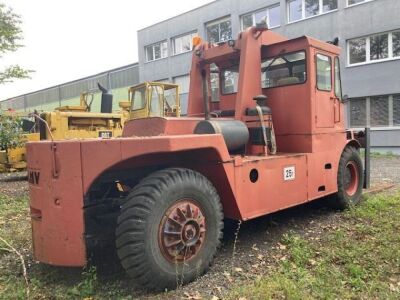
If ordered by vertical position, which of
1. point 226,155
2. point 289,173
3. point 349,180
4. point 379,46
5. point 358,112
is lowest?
point 349,180

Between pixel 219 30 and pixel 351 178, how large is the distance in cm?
2045

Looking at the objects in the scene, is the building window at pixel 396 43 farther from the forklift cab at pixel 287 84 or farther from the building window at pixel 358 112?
the forklift cab at pixel 287 84

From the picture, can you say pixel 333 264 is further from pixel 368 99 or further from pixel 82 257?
pixel 368 99

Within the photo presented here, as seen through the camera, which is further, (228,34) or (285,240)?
(228,34)

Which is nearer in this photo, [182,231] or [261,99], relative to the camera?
[182,231]

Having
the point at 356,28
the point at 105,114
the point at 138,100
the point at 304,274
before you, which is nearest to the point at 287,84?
the point at 304,274

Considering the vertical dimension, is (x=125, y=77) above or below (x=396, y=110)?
above

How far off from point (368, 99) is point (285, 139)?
1506 centimetres

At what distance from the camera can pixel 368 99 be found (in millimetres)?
19344

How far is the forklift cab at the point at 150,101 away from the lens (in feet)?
34.3

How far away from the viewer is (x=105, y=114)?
12.1m

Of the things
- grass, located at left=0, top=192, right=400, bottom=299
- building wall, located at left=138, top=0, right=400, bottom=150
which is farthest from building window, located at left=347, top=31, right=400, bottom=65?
grass, located at left=0, top=192, right=400, bottom=299

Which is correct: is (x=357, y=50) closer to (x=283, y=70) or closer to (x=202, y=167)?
(x=283, y=70)

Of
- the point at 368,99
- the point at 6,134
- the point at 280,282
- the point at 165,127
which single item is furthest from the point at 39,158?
the point at 368,99
